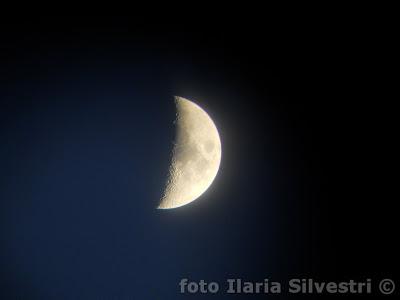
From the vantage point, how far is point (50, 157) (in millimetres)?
3066

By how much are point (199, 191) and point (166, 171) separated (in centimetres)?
64

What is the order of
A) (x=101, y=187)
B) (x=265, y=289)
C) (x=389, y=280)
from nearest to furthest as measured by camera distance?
(x=101, y=187) → (x=389, y=280) → (x=265, y=289)

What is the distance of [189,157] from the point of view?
133 inches

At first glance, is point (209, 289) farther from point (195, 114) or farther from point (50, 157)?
point (50, 157)

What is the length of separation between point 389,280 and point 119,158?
3442 mm

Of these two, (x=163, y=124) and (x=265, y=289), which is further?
(x=265, y=289)

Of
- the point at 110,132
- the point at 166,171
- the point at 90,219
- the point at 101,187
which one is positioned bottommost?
the point at 90,219

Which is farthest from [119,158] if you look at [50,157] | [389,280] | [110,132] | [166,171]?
[389,280]

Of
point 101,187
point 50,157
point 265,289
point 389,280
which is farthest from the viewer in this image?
point 265,289

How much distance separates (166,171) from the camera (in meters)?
3.25

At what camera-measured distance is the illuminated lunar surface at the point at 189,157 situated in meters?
3.33

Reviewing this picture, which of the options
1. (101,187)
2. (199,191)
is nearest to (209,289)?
(199,191)

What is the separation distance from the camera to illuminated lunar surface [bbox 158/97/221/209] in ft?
10.9

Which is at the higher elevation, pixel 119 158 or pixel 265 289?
pixel 119 158
